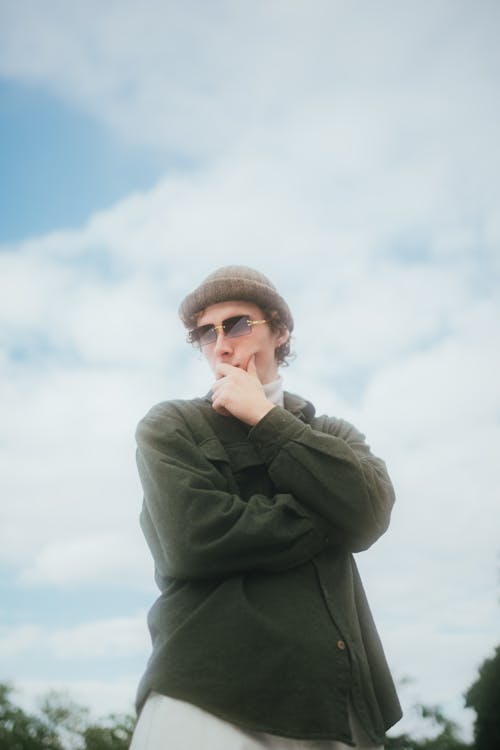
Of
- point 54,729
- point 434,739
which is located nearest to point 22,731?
point 54,729

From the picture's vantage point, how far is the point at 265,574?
94.6 inches

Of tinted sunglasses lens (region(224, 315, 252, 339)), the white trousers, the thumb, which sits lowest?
the white trousers

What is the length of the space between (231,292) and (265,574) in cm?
156

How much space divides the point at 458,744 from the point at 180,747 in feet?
29.7

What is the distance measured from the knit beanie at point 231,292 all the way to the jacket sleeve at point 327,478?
2.93 feet

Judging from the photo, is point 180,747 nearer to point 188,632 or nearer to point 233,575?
point 188,632

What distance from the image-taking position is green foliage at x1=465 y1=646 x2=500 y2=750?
9852 mm

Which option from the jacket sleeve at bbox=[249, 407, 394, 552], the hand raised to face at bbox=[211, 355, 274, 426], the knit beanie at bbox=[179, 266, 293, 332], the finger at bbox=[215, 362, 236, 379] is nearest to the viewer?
the jacket sleeve at bbox=[249, 407, 394, 552]

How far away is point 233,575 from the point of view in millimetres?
2361

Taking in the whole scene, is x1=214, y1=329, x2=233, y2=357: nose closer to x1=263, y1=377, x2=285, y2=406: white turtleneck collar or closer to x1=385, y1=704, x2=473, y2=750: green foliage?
x1=263, y1=377, x2=285, y2=406: white turtleneck collar

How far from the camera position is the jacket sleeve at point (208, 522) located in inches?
91.1

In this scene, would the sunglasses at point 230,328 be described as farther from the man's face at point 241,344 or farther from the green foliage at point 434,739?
the green foliage at point 434,739

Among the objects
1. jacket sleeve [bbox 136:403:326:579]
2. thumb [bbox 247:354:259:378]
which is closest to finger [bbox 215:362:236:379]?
thumb [bbox 247:354:259:378]

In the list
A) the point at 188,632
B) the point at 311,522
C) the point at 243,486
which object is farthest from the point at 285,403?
the point at 188,632
